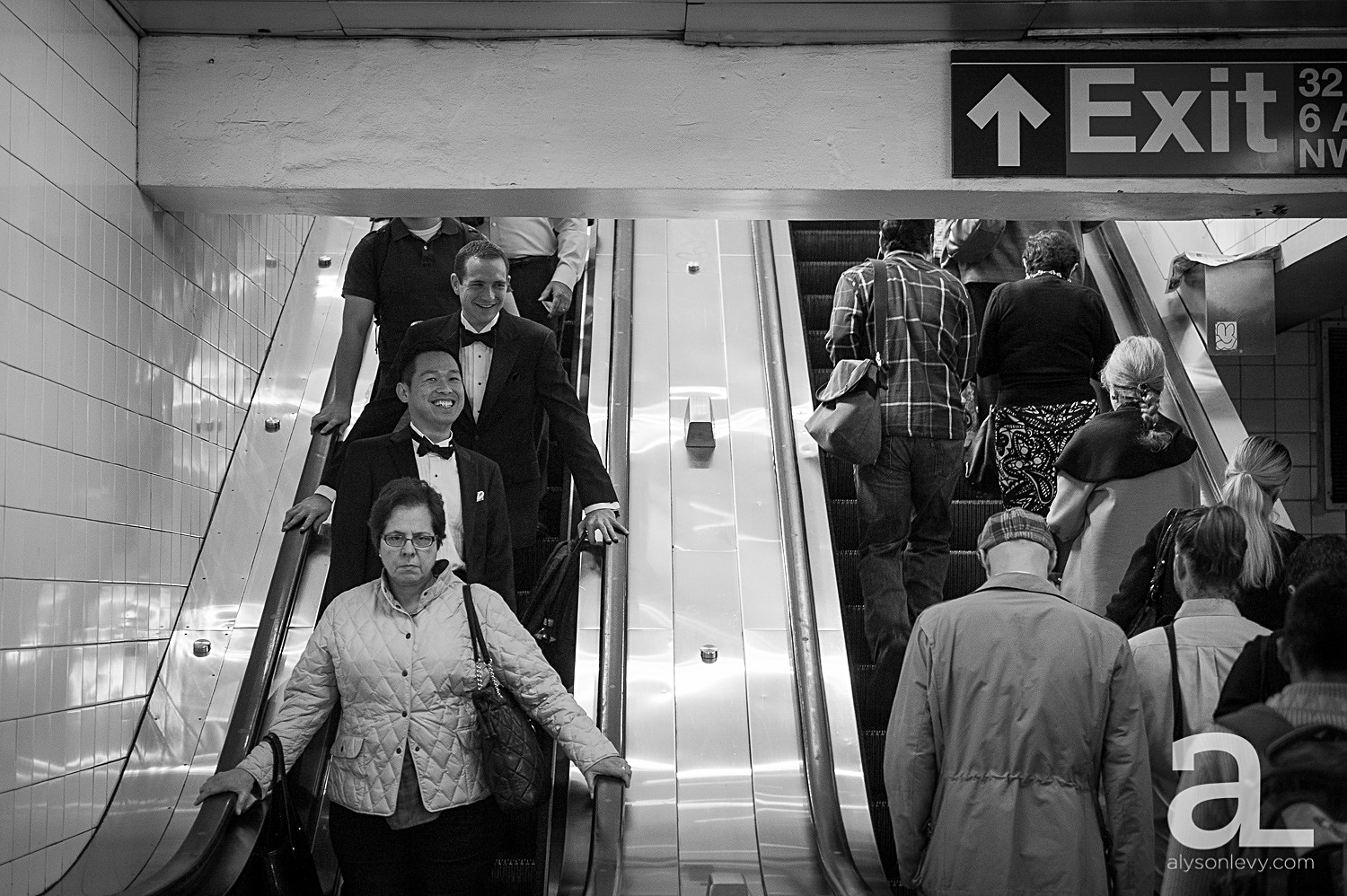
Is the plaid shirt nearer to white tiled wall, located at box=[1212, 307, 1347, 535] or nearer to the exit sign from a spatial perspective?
the exit sign

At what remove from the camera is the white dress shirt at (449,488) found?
462 cm

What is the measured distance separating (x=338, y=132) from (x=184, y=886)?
2419 millimetres

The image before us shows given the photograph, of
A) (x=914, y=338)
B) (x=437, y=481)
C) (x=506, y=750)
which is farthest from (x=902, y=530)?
(x=506, y=750)

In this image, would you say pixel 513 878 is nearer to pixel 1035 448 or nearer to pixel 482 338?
pixel 482 338

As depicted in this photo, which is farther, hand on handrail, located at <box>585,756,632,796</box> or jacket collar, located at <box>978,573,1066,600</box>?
hand on handrail, located at <box>585,756,632,796</box>

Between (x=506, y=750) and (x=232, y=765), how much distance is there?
1.40m

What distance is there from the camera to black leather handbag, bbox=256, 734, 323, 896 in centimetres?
392

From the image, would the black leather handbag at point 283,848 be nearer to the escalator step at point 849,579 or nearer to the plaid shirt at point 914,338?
the escalator step at point 849,579

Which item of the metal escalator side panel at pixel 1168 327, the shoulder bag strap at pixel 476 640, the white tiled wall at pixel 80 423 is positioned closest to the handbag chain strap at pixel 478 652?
the shoulder bag strap at pixel 476 640

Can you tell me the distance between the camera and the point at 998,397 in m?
6.11

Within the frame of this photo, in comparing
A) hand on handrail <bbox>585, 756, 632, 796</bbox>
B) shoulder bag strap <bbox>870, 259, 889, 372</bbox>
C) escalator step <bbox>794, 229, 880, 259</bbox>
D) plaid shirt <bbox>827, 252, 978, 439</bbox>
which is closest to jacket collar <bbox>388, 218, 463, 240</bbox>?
plaid shirt <bbox>827, 252, 978, 439</bbox>

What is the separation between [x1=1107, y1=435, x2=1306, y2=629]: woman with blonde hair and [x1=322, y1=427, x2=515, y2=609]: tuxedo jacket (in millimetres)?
2076

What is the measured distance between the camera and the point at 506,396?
527cm

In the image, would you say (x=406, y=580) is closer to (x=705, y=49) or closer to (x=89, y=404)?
(x=89, y=404)
